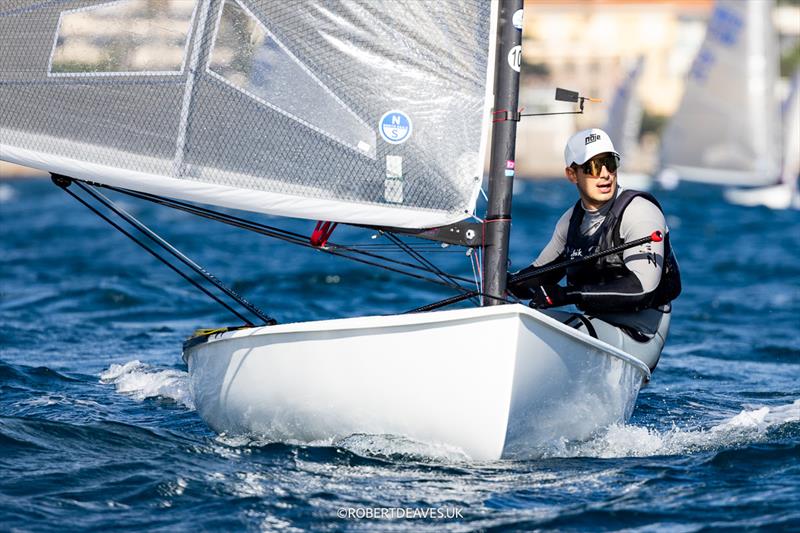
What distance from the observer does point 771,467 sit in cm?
423

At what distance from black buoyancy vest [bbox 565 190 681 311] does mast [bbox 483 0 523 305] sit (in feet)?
1.90

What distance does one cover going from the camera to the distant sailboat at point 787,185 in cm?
2514

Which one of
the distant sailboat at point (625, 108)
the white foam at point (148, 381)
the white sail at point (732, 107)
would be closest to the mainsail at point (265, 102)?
the white foam at point (148, 381)

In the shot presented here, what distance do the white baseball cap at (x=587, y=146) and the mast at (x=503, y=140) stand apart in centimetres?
49

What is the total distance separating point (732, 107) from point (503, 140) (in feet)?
68.1

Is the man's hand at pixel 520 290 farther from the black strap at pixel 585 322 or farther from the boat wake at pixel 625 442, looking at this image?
the boat wake at pixel 625 442

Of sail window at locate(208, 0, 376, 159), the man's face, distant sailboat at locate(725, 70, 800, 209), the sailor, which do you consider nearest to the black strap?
the sailor

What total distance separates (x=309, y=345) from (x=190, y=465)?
0.61m

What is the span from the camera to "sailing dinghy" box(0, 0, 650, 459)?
4090mm

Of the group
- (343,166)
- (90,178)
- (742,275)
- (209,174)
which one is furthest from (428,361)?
(742,275)

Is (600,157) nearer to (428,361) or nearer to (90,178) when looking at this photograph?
(428,361)

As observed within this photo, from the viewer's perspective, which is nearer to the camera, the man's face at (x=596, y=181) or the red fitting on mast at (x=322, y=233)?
the red fitting on mast at (x=322, y=233)

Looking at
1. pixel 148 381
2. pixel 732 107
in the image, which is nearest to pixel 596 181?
pixel 148 381

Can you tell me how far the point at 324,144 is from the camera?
4.28 metres
